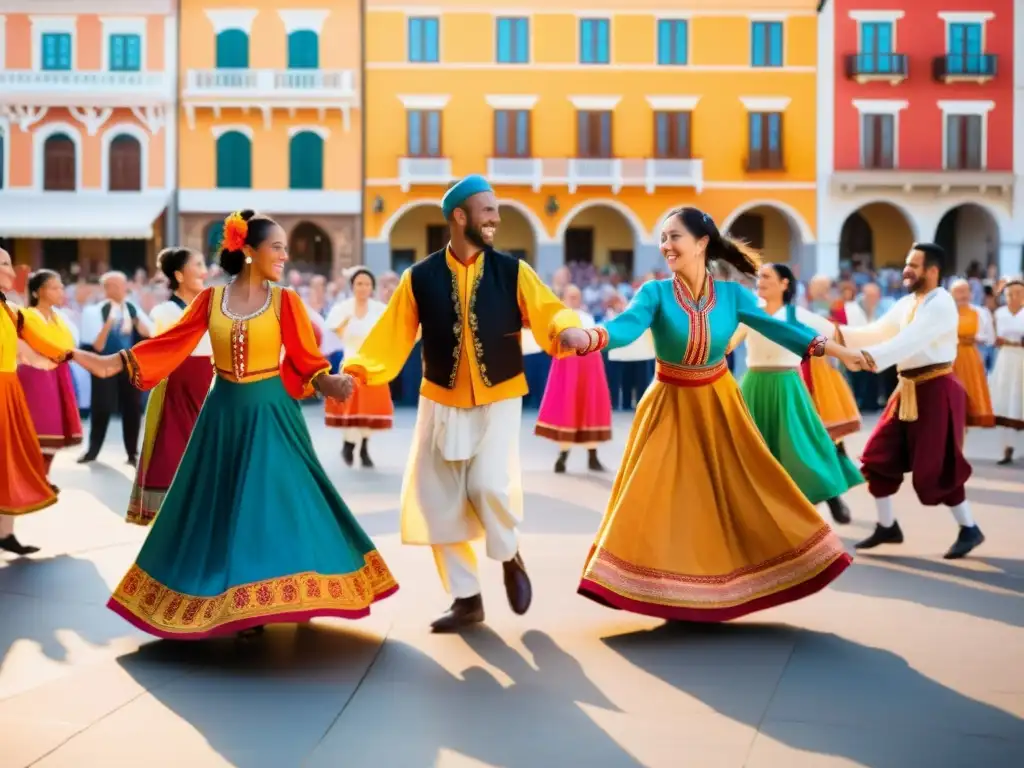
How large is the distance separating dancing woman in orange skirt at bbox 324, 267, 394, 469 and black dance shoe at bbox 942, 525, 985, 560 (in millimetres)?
5821

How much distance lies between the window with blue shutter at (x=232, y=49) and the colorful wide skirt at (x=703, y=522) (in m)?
27.1

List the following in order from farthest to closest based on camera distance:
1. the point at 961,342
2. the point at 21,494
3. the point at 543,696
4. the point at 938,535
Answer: the point at 961,342
the point at 938,535
the point at 21,494
the point at 543,696

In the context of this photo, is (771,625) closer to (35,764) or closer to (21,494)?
(35,764)

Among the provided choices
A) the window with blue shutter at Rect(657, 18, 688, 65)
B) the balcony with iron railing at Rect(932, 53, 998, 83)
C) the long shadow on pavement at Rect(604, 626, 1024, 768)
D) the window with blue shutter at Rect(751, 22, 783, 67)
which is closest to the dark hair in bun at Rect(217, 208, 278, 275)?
the long shadow on pavement at Rect(604, 626, 1024, 768)

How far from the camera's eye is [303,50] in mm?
31484

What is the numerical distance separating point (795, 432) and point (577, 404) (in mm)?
3993

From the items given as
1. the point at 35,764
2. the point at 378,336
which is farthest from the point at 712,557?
the point at 35,764

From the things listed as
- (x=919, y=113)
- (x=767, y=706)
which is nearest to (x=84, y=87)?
(x=919, y=113)

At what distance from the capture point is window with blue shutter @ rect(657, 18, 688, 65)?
31.8 m

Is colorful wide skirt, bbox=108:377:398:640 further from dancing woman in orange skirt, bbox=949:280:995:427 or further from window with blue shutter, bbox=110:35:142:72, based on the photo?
window with blue shutter, bbox=110:35:142:72

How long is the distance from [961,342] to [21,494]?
8.76 meters

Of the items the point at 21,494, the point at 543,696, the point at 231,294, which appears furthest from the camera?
the point at 21,494

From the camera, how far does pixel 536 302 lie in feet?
19.6

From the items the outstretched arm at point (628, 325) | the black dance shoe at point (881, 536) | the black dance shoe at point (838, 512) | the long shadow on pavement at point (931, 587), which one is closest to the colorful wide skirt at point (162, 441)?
the outstretched arm at point (628, 325)
